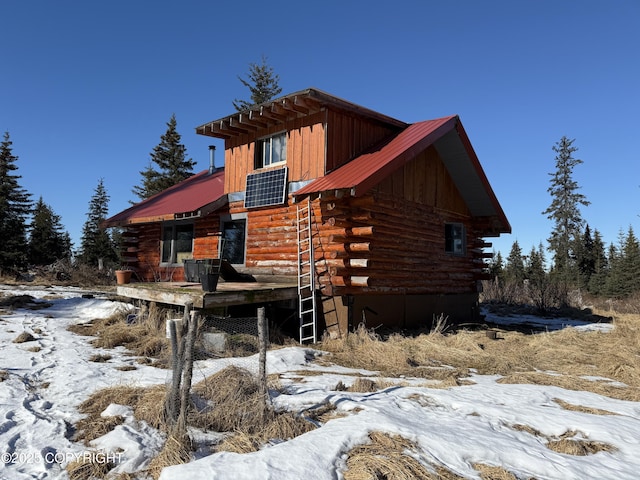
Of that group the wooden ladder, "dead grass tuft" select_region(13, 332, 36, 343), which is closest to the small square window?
the wooden ladder

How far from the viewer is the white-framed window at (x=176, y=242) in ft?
51.1

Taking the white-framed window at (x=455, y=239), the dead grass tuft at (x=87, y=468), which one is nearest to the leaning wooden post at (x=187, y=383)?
the dead grass tuft at (x=87, y=468)

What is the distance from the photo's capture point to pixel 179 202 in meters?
15.9

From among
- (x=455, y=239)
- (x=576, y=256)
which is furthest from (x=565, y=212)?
(x=455, y=239)

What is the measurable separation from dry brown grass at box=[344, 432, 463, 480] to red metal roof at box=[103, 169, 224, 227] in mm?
10487

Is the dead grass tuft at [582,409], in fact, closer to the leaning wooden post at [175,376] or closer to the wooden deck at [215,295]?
the leaning wooden post at [175,376]

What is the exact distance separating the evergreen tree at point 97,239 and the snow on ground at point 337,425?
34.5 meters

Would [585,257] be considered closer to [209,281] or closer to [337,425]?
[209,281]

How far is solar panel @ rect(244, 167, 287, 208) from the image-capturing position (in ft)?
40.1

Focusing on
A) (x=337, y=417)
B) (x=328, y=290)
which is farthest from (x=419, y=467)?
(x=328, y=290)

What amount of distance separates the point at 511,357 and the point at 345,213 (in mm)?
5003

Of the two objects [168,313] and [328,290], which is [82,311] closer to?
[168,313]

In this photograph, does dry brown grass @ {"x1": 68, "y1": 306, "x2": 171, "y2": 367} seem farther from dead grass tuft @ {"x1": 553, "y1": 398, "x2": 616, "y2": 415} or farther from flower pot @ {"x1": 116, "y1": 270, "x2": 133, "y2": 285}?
dead grass tuft @ {"x1": 553, "y1": 398, "x2": 616, "y2": 415}

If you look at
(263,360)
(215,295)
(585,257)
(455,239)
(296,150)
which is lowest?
(263,360)
